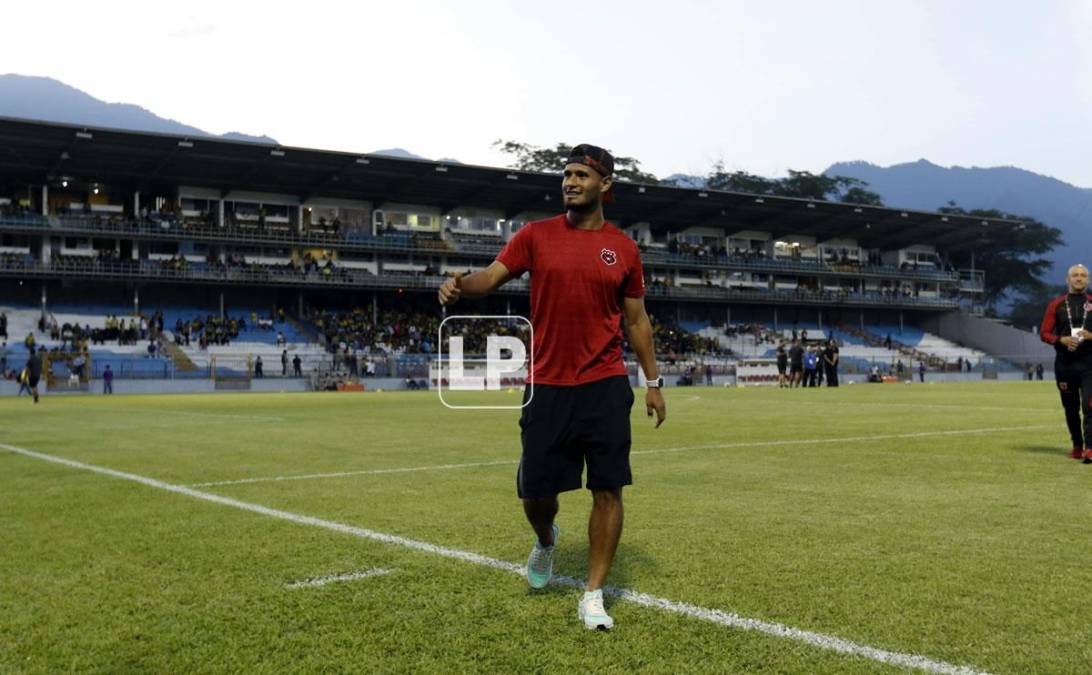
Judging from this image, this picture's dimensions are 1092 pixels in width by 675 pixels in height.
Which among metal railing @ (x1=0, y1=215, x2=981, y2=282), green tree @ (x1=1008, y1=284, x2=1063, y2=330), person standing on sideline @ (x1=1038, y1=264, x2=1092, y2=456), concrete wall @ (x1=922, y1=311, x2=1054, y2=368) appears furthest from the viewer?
green tree @ (x1=1008, y1=284, x2=1063, y2=330)

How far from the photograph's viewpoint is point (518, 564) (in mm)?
4988

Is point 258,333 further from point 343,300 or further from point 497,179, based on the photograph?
point 497,179

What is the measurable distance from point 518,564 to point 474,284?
1.61 metres

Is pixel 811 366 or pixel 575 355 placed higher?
pixel 575 355

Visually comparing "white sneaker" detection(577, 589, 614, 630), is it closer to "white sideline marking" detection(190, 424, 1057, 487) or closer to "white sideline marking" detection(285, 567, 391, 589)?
"white sideline marking" detection(285, 567, 391, 589)

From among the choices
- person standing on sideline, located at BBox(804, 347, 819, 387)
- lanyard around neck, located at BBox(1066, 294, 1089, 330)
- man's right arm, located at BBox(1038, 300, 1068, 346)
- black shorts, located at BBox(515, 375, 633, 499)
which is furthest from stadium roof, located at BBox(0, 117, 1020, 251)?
black shorts, located at BBox(515, 375, 633, 499)

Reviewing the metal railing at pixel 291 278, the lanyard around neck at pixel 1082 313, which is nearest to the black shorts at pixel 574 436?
the lanyard around neck at pixel 1082 313

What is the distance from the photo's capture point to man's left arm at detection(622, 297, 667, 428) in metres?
4.51

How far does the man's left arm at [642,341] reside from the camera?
451cm

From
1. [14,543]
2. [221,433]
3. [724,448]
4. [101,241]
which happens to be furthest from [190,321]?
[14,543]

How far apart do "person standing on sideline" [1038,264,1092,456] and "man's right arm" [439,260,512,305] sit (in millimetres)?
7302

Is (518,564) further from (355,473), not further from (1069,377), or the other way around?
(1069,377)

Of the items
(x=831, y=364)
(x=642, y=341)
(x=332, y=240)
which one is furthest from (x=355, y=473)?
(x=332, y=240)

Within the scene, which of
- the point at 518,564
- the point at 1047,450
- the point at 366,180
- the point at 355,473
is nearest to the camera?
the point at 518,564
